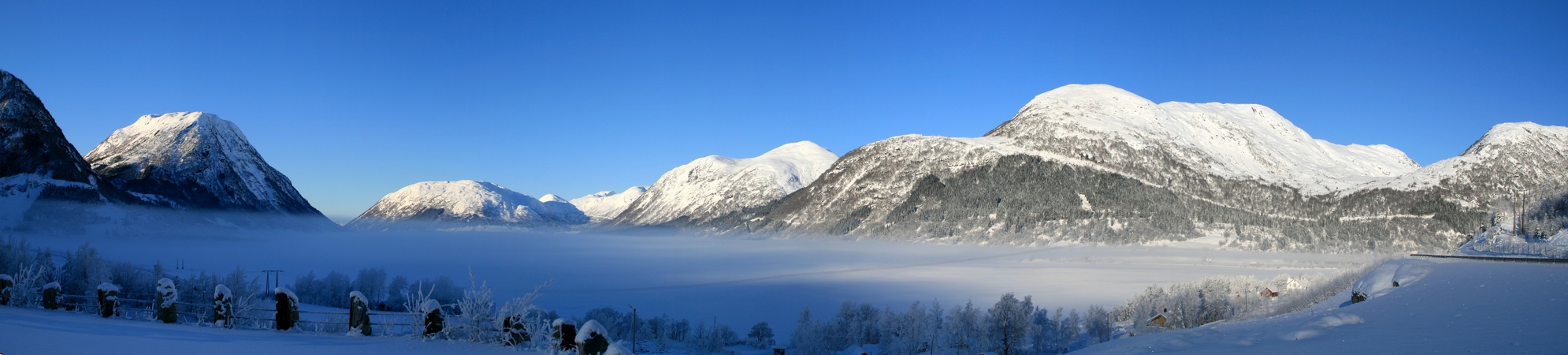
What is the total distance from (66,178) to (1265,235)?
11608 inches

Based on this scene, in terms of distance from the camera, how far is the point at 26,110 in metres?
171

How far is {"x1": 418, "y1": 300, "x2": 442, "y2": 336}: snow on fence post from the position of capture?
12.4 metres

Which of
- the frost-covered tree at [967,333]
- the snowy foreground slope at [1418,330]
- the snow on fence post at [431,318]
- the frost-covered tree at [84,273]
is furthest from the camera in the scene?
the frost-covered tree at [967,333]

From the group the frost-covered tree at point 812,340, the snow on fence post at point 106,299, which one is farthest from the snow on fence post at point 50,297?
the frost-covered tree at point 812,340

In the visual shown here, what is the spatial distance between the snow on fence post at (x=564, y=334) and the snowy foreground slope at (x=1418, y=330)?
37.0 feet

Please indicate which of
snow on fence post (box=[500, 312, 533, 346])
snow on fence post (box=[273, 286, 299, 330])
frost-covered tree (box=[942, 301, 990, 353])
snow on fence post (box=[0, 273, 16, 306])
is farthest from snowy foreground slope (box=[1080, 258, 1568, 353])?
frost-covered tree (box=[942, 301, 990, 353])

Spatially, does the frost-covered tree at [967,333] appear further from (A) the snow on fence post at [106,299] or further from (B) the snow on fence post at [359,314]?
(A) the snow on fence post at [106,299]

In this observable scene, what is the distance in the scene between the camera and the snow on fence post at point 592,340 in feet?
32.1

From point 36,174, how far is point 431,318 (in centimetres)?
22573

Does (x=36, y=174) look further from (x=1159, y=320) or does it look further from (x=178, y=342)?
(x=1159, y=320)

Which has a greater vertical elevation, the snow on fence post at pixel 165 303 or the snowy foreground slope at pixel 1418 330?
the snow on fence post at pixel 165 303

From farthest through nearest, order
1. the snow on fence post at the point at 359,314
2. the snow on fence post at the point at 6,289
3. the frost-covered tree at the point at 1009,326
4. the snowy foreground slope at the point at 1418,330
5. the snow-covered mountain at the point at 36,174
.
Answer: the snow-covered mountain at the point at 36,174 → the frost-covered tree at the point at 1009,326 → the snow on fence post at the point at 6,289 → the snow on fence post at the point at 359,314 → the snowy foreground slope at the point at 1418,330

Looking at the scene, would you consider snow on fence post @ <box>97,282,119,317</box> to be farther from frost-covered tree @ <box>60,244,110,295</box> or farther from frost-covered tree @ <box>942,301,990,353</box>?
frost-covered tree @ <box>942,301,990,353</box>

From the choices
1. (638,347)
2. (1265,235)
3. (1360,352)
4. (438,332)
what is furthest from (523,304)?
(1265,235)
